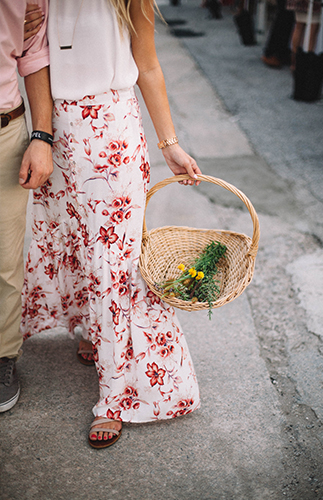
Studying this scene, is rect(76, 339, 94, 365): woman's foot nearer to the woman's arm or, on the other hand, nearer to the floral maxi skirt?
the floral maxi skirt

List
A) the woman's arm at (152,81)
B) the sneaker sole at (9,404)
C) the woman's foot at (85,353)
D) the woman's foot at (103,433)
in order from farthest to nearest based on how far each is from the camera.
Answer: the woman's foot at (85,353) < the sneaker sole at (9,404) < the woman's foot at (103,433) < the woman's arm at (152,81)

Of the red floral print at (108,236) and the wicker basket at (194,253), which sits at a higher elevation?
the red floral print at (108,236)

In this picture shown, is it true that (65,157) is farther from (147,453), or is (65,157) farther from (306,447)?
(306,447)

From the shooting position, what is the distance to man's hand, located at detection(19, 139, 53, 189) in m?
1.40

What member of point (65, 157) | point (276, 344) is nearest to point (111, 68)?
point (65, 157)

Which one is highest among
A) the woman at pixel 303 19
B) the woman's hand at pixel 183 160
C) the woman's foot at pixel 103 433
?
the woman's hand at pixel 183 160

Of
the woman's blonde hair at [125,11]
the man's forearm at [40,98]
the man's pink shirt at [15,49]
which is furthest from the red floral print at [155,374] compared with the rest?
the woman's blonde hair at [125,11]

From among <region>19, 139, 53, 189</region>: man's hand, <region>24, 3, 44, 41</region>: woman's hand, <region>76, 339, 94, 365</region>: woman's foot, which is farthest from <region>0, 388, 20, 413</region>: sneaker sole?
<region>24, 3, 44, 41</region>: woman's hand

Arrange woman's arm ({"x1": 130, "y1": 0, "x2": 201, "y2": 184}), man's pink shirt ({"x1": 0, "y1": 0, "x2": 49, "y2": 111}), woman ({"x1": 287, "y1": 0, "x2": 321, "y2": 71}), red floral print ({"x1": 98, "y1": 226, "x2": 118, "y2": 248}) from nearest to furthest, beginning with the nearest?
man's pink shirt ({"x1": 0, "y1": 0, "x2": 49, "y2": 111}) → woman's arm ({"x1": 130, "y1": 0, "x2": 201, "y2": 184}) → red floral print ({"x1": 98, "y1": 226, "x2": 118, "y2": 248}) → woman ({"x1": 287, "y1": 0, "x2": 321, "y2": 71})

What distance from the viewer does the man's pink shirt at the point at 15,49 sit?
1259 mm

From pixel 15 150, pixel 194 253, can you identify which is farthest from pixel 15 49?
pixel 194 253

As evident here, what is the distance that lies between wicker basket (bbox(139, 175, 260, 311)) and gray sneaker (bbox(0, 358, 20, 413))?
732mm

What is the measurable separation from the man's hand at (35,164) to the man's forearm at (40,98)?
6 centimetres

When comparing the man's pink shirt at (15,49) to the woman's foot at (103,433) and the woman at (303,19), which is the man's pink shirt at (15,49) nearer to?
the woman's foot at (103,433)
